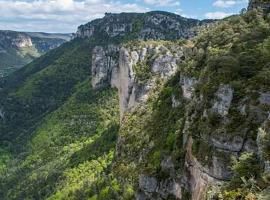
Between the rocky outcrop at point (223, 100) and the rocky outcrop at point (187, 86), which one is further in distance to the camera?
the rocky outcrop at point (187, 86)

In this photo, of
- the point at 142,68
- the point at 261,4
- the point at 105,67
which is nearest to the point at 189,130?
the point at 261,4

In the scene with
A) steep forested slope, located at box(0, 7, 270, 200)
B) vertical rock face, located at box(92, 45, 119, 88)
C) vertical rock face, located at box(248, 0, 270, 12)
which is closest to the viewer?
steep forested slope, located at box(0, 7, 270, 200)

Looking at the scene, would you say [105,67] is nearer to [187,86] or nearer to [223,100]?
[187,86]

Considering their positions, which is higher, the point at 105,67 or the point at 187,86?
the point at 187,86

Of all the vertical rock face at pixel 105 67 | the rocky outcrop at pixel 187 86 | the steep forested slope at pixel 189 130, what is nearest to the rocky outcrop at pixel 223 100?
the steep forested slope at pixel 189 130

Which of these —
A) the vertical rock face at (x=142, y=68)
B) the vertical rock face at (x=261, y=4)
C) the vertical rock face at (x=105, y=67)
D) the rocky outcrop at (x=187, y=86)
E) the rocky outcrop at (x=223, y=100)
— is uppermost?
the vertical rock face at (x=261, y=4)

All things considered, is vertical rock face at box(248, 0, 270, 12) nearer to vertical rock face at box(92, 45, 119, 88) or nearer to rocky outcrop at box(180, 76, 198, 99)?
rocky outcrop at box(180, 76, 198, 99)

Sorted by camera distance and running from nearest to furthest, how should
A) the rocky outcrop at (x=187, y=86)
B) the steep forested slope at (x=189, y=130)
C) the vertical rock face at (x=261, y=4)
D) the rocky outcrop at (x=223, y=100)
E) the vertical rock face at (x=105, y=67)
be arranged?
1. the steep forested slope at (x=189, y=130)
2. the rocky outcrop at (x=223, y=100)
3. the vertical rock face at (x=261, y=4)
4. the rocky outcrop at (x=187, y=86)
5. the vertical rock face at (x=105, y=67)

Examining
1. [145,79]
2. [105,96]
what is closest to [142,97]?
[145,79]

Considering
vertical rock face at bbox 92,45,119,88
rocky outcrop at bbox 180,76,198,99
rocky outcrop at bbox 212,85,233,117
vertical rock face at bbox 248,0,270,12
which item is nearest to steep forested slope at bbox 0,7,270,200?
rocky outcrop at bbox 212,85,233,117

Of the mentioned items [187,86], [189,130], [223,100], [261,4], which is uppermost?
[261,4]

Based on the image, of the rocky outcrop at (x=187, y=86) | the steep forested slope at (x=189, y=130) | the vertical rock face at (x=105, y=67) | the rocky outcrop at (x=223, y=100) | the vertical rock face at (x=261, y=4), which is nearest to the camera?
the steep forested slope at (x=189, y=130)

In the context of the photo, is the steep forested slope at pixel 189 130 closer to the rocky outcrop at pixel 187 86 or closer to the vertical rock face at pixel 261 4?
the rocky outcrop at pixel 187 86

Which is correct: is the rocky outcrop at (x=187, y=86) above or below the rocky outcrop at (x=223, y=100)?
below
